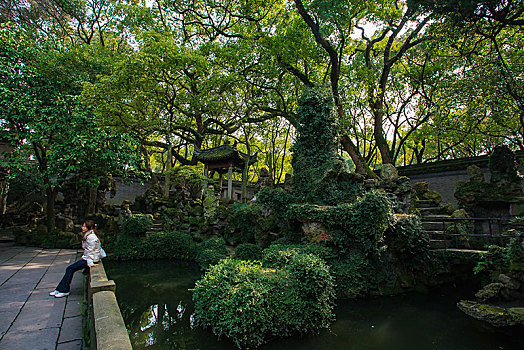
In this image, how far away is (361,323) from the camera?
6047 millimetres

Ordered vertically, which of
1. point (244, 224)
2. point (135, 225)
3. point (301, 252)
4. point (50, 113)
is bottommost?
point (301, 252)

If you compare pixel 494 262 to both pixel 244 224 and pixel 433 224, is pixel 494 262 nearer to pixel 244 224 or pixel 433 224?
pixel 433 224

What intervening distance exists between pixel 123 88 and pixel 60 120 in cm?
273

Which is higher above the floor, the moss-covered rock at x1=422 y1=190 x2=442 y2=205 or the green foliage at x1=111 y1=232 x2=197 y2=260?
the moss-covered rock at x1=422 y1=190 x2=442 y2=205

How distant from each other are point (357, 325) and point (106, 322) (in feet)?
16.6

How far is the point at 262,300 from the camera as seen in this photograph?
507 cm

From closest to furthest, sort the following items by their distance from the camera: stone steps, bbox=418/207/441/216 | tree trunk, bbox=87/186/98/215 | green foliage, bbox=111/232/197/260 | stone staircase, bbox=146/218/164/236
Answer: stone steps, bbox=418/207/441/216
green foliage, bbox=111/232/197/260
stone staircase, bbox=146/218/164/236
tree trunk, bbox=87/186/98/215

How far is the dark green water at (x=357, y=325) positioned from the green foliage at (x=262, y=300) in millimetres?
227

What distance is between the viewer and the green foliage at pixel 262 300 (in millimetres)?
4879

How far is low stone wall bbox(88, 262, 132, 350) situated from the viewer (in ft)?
8.31

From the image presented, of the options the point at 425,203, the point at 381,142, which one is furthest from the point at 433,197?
the point at 381,142

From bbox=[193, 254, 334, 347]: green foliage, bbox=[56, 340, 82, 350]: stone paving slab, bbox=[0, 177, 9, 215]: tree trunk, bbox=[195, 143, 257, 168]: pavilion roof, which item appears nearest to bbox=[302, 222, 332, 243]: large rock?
bbox=[193, 254, 334, 347]: green foliage

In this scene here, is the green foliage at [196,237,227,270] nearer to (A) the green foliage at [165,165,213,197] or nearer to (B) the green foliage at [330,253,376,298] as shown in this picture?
(A) the green foliage at [165,165,213,197]

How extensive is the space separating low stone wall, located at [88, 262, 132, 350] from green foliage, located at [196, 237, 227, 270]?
611 cm
